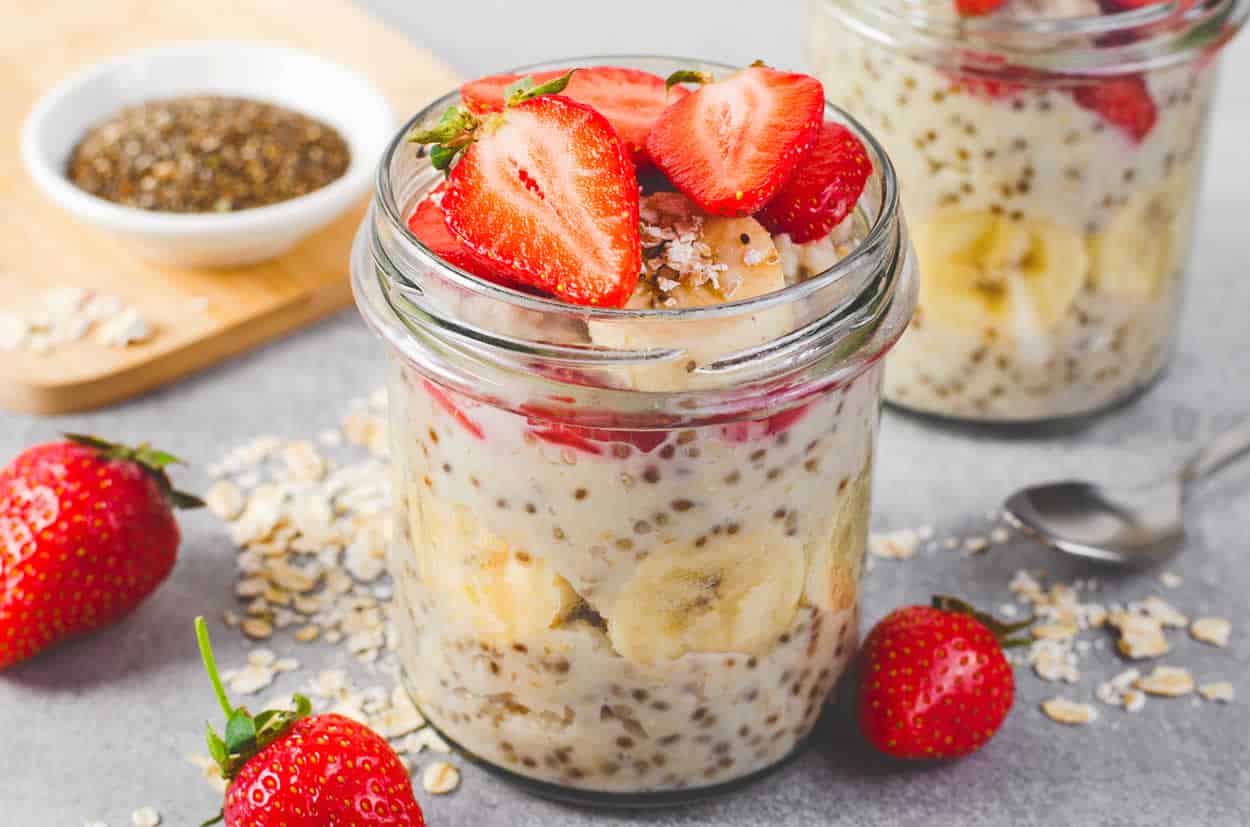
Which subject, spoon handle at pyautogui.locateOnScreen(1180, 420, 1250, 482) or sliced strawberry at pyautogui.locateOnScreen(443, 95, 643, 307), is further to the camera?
spoon handle at pyautogui.locateOnScreen(1180, 420, 1250, 482)

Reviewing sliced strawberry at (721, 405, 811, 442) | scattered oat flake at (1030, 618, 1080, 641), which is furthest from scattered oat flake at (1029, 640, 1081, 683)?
sliced strawberry at (721, 405, 811, 442)

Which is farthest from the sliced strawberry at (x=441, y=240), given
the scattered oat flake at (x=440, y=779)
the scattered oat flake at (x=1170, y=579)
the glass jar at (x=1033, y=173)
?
the scattered oat flake at (x=1170, y=579)

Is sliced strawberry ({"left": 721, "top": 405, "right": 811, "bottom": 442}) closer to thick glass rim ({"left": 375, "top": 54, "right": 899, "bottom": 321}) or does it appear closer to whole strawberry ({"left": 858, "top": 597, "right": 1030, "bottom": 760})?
thick glass rim ({"left": 375, "top": 54, "right": 899, "bottom": 321})

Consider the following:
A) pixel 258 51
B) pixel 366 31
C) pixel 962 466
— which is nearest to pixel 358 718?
pixel 962 466

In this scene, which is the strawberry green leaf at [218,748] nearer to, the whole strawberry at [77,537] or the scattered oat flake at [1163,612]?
the whole strawberry at [77,537]

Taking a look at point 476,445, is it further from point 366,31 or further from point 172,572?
point 366,31

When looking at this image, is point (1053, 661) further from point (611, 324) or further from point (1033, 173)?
point (611, 324)

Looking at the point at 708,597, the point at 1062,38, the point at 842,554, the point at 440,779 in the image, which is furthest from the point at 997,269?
the point at 440,779
